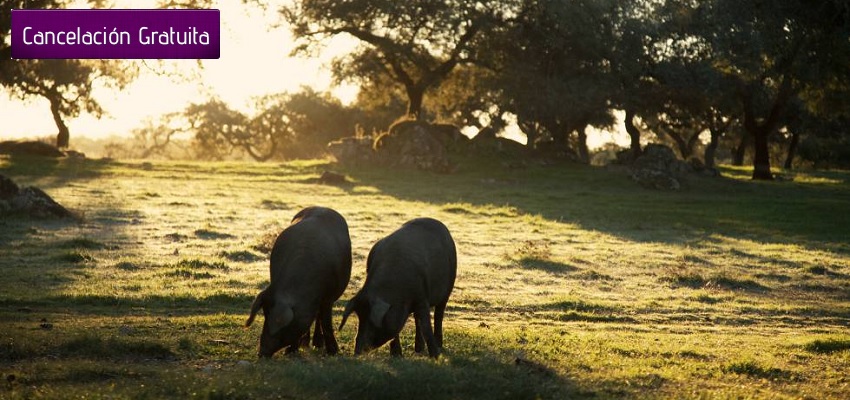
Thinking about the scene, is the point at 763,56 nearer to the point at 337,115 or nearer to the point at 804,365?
the point at 804,365

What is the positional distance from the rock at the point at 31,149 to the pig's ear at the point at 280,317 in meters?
52.3

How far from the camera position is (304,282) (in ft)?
41.0

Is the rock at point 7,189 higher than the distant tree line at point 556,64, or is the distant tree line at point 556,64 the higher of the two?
the distant tree line at point 556,64

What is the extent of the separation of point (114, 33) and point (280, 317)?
14.3 meters

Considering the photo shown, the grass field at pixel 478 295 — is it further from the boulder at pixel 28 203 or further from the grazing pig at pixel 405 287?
the boulder at pixel 28 203

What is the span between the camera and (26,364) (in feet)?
38.2

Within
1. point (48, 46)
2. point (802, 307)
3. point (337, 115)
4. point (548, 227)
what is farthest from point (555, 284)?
point (337, 115)

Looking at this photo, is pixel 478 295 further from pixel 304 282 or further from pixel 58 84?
pixel 58 84

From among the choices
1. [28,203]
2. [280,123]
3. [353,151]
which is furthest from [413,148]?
[280,123]

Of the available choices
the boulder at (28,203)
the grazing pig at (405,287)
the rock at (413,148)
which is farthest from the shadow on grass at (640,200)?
the grazing pig at (405,287)

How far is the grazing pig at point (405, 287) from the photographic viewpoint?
12.1 m

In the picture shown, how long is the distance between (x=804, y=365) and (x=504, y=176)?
42.8 metres

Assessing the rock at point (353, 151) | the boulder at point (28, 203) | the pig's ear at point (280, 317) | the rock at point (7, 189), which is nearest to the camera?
the pig's ear at point (280, 317)

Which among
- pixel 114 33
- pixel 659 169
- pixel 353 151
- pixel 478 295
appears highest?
pixel 114 33
